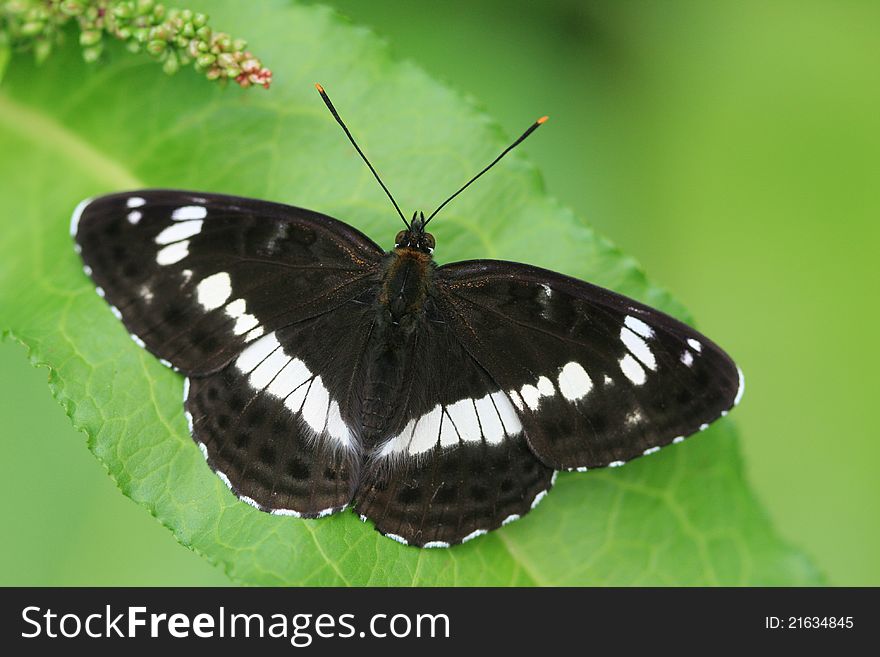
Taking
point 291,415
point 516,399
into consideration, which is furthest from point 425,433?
point 291,415

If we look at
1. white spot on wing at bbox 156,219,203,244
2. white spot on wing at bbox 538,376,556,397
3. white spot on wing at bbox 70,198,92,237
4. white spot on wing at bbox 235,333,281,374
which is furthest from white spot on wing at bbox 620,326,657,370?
white spot on wing at bbox 70,198,92,237

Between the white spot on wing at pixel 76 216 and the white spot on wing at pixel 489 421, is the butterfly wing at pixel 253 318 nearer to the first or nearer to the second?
the white spot on wing at pixel 76 216

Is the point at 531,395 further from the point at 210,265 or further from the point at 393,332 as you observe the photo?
the point at 210,265

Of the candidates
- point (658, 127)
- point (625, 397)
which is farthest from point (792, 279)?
point (625, 397)

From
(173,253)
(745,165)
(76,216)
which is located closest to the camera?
(76,216)

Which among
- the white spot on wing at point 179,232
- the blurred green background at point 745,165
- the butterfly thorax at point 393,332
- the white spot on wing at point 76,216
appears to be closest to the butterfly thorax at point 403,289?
the butterfly thorax at point 393,332
